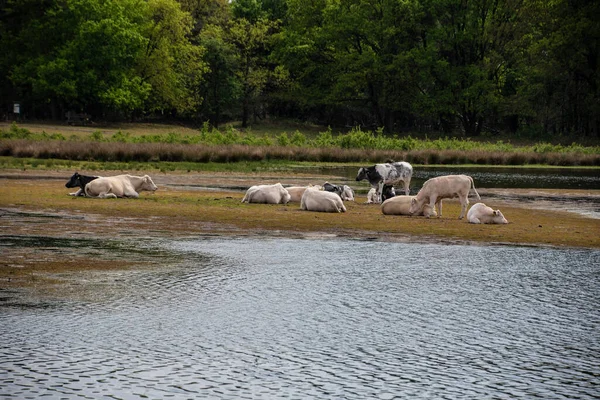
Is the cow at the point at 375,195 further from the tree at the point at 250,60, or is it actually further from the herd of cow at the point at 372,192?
the tree at the point at 250,60

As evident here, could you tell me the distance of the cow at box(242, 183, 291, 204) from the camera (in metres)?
29.8

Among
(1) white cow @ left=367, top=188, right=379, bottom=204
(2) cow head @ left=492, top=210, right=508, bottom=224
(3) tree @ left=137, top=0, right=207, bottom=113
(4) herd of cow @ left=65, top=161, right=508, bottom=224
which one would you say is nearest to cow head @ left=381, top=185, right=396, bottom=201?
(4) herd of cow @ left=65, top=161, right=508, bottom=224

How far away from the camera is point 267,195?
29.8 metres

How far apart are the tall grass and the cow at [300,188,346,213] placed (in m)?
26.1

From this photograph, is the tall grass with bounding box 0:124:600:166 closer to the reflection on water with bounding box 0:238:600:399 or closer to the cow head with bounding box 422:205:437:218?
the cow head with bounding box 422:205:437:218

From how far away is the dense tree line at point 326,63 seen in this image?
91.2 meters

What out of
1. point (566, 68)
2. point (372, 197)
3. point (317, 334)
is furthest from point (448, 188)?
point (566, 68)

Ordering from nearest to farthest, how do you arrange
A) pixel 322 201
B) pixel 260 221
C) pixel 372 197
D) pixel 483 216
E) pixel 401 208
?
1. pixel 260 221
2. pixel 483 216
3. pixel 401 208
4. pixel 322 201
5. pixel 372 197

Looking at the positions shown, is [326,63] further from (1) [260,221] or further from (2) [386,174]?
(1) [260,221]

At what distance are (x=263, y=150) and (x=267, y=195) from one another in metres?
30.0

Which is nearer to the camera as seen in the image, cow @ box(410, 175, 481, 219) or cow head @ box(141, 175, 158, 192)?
cow @ box(410, 175, 481, 219)

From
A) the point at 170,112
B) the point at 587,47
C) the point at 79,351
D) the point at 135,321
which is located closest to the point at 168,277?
the point at 135,321

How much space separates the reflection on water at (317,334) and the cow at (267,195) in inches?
466

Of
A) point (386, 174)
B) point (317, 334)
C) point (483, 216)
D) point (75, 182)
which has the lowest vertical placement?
point (317, 334)
